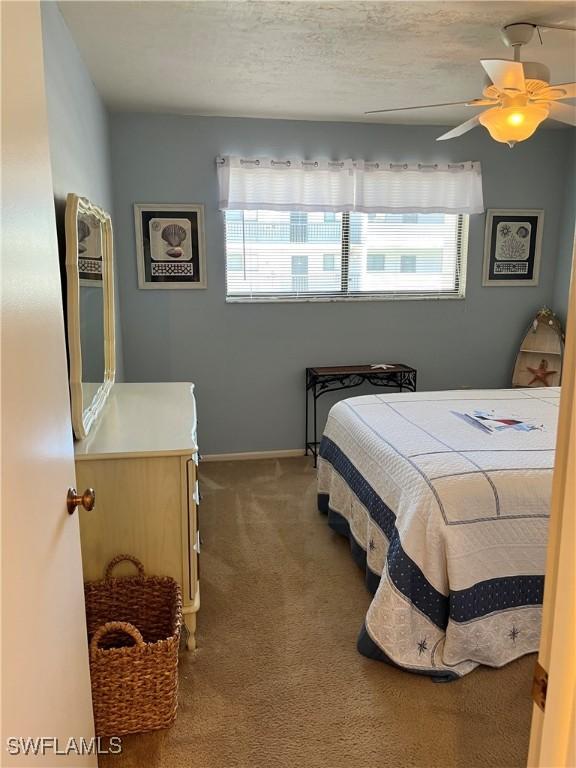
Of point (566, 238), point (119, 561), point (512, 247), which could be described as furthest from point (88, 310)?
point (566, 238)

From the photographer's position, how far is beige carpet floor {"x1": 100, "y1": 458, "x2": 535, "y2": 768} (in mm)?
1729

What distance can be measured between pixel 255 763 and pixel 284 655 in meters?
0.49

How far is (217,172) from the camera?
396 centimetres

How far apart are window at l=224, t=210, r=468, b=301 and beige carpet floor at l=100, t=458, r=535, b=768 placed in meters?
2.17

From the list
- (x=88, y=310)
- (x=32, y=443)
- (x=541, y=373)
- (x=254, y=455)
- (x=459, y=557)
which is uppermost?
(x=88, y=310)

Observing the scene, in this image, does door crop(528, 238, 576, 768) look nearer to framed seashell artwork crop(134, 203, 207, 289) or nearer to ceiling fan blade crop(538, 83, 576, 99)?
ceiling fan blade crop(538, 83, 576, 99)

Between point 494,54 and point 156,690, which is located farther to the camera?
point 494,54

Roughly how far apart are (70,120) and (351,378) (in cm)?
266

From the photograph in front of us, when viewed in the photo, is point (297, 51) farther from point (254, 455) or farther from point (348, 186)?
point (254, 455)

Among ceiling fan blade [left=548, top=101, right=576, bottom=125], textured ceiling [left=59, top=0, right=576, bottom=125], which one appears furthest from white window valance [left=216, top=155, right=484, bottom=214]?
ceiling fan blade [left=548, top=101, right=576, bottom=125]

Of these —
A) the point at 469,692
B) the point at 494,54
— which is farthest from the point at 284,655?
the point at 494,54

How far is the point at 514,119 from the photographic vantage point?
98.0 inches

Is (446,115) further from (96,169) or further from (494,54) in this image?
(96,169)

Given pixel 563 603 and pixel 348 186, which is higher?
pixel 348 186
